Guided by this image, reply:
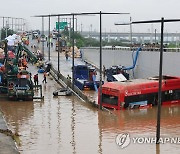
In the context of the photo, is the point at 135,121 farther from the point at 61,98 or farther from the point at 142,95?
the point at 61,98

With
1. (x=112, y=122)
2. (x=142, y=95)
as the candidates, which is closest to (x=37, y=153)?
(x=112, y=122)

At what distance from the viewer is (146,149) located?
19.6 meters

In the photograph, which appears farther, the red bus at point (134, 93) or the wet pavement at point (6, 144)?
the red bus at point (134, 93)

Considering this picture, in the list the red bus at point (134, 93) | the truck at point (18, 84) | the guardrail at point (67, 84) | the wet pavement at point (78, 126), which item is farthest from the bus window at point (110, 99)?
the truck at point (18, 84)

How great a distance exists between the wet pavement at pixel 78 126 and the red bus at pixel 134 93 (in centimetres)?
69

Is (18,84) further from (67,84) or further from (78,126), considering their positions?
(78,126)

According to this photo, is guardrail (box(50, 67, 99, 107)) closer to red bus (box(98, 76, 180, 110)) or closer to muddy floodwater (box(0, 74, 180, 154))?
muddy floodwater (box(0, 74, 180, 154))

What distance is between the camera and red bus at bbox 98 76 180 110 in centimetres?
3147

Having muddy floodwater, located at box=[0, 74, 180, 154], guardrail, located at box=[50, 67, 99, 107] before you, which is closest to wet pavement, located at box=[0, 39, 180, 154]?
muddy floodwater, located at box=[0, 74, 180, 154]

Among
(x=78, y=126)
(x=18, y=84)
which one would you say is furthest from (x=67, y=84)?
(x=78, y=126)

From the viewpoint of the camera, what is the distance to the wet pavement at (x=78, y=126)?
19922 mm

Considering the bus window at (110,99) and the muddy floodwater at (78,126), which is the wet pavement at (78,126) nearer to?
the muddy floodwater at (78,126)

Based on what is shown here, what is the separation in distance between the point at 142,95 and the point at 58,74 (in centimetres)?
1716

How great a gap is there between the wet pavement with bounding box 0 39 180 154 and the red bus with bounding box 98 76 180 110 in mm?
690
